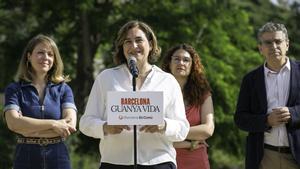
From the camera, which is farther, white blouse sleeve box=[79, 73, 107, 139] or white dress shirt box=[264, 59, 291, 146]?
white dress shirt box=[264, 59, 291, 146]

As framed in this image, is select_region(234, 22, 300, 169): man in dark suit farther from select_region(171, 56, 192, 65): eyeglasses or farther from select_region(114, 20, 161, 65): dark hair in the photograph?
select_region(114, 20, 161, 65): dark hair

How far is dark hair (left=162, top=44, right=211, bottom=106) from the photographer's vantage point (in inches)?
235

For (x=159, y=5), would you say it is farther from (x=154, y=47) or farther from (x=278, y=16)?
(x=154, y=47)

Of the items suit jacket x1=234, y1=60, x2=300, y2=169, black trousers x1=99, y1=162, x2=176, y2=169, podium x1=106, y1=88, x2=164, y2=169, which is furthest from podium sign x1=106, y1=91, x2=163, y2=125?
suit jacket x1=234, y1=60, x2=300, y2=169

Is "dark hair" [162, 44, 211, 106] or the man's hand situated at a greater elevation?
"dark hair" [162, 44, 211, 106]

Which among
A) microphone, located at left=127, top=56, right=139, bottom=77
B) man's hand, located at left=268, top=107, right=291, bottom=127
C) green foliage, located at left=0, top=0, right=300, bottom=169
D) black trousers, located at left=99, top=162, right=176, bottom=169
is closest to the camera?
microphone, located at left=127, top=56, right=139, bottom=77

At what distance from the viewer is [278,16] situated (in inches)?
770

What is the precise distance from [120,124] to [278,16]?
623 inches

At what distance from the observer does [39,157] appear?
5.10 meters

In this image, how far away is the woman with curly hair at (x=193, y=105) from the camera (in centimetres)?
587

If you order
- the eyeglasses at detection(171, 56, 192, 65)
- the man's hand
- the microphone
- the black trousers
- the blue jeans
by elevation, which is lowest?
the black trousers

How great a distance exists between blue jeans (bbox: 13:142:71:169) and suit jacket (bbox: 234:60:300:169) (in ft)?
5.51

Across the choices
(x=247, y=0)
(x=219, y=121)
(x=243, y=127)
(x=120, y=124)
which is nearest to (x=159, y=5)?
(x=219, y=121)

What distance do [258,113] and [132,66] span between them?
167 cm
